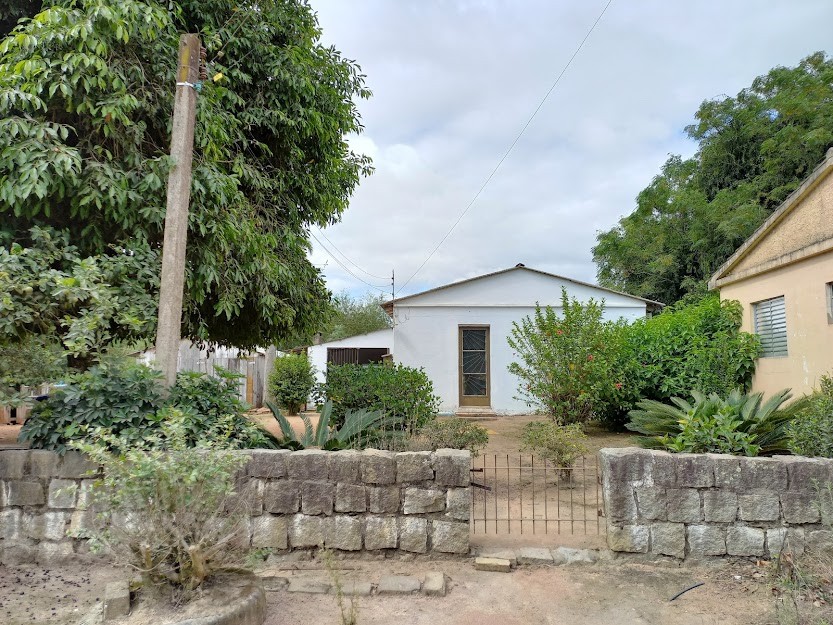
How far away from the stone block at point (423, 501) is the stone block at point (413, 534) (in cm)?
7

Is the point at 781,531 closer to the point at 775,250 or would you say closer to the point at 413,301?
the point at 775,250

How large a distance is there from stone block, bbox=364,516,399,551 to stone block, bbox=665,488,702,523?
82.9 inches

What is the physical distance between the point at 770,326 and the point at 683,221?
44.0ft

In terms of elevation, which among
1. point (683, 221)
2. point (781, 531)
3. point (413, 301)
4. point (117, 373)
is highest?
point (683, 221)

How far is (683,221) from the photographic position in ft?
67.9

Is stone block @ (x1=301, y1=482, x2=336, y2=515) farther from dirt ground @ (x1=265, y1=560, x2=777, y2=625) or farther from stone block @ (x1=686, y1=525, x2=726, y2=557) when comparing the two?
stone block @ (x1=686, y1=525, x2=726, y2=557)

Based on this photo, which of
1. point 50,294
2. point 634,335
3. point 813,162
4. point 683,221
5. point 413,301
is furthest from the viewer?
point 683,221

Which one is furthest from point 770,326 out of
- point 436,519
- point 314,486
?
point 314,486

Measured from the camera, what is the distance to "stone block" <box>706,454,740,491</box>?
4172mm

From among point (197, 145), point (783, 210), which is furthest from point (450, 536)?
point (783, 210)

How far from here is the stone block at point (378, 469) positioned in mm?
4277

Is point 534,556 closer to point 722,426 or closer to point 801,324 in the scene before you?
point 722,426

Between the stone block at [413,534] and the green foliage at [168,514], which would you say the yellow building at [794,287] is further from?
the green foliage at [168,514]

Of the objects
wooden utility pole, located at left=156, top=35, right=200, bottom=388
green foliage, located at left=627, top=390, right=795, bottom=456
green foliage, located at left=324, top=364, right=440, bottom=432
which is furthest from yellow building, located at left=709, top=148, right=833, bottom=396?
wooden utility pole, located at left=156, top=35, right=200, bottom=388
